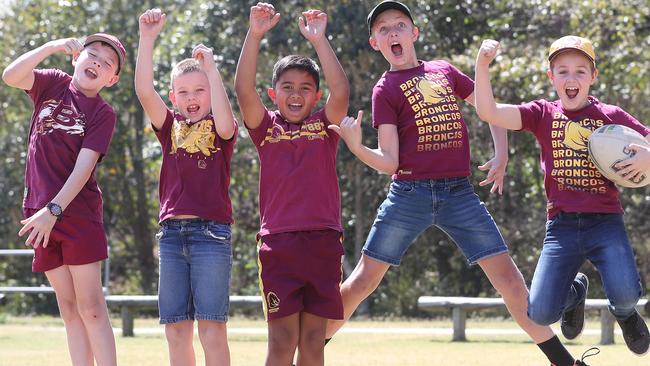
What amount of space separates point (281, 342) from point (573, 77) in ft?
7.11

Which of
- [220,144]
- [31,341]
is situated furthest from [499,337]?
[220,144]

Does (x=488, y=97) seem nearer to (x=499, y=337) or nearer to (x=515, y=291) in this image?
(x=515, y=291)

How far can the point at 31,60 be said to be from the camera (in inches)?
256

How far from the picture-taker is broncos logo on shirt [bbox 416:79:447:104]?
6457mm

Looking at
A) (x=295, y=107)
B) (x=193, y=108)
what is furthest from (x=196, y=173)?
(x=295, y=107)

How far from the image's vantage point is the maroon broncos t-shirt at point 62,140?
645 cm

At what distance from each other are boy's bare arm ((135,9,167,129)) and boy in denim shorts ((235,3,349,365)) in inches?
19.9

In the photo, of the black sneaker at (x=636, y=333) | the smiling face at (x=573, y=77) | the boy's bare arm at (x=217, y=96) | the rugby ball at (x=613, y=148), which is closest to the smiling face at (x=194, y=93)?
the boy's bare arm at (x=217, y=96)

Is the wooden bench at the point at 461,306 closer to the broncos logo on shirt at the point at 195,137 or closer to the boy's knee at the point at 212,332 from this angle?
the boy's knee at the point at 212,332

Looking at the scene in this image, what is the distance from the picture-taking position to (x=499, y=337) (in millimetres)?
12719

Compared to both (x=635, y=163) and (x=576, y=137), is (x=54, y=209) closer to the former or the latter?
(x=576, y=137)

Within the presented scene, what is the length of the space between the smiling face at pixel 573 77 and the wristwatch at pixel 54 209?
9.27ft

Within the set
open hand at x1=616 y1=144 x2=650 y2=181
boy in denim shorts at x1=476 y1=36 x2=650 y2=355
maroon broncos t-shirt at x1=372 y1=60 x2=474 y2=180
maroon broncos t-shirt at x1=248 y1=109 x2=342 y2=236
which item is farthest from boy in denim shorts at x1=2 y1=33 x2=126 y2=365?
open hand at x1=616 y1=144 x2=650 y2=181

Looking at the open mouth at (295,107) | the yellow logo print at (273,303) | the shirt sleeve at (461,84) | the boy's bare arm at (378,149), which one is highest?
the shirt sleeve at (461,84)
